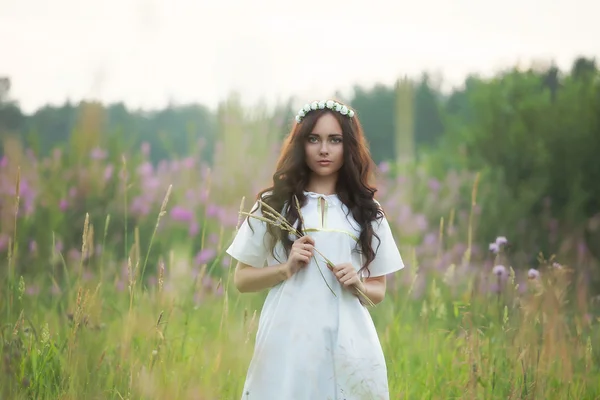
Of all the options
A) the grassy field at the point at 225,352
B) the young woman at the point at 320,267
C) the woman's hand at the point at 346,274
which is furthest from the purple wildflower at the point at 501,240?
the woman's hand at the point at 346,274

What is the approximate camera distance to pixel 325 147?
105 inches

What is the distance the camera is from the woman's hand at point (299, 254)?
2.47m

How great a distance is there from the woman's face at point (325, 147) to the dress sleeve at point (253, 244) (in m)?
0.26

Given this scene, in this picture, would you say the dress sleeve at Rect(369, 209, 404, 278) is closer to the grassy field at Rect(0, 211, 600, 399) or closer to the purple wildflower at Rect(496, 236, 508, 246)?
the grassy field at Rect(0, 211, 600, 399)

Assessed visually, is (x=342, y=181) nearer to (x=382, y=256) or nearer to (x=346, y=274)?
(x=382, y=256)

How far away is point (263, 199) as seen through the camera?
2727mm

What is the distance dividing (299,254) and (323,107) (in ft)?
1.99

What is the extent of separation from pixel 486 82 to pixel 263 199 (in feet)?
19.3

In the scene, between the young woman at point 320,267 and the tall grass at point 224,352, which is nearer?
the young woman at point 320,267

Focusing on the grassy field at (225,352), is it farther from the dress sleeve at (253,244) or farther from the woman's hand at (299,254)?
the woman's hand at (299,254)

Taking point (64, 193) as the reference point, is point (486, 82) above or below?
above

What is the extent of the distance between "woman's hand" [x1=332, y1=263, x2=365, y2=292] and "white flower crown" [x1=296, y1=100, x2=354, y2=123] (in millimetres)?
599

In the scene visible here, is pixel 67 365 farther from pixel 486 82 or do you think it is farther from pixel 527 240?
pixel 486 82

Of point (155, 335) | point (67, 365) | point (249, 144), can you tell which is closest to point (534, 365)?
point (155, 335)
